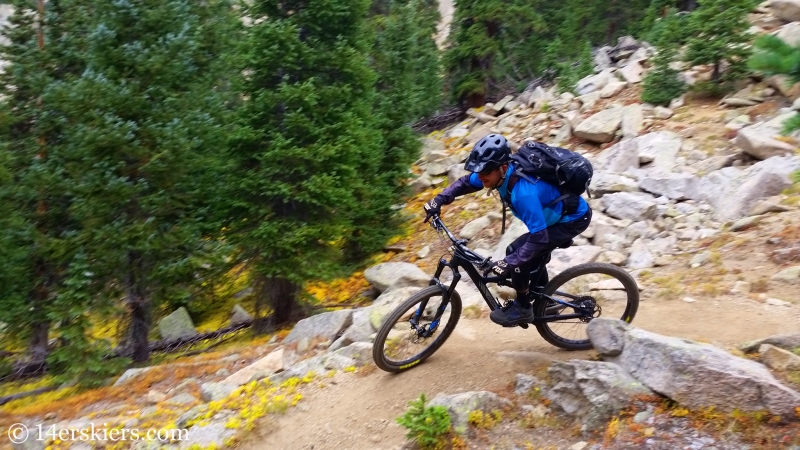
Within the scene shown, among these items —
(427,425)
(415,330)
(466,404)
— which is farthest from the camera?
(415,330)

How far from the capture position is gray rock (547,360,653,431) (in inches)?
179

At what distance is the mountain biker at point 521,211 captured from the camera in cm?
483

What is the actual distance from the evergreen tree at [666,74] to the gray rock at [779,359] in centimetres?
1073

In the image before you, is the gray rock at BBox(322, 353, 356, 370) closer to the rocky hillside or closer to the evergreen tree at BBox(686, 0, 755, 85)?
the rocky hillside

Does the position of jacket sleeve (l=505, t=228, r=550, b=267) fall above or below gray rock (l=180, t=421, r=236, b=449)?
above

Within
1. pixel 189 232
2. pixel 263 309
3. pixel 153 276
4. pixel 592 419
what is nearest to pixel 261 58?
pixel 189 232

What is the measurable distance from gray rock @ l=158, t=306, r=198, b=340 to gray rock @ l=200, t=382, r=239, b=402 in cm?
657

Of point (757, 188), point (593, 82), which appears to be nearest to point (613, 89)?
point (593, 82)

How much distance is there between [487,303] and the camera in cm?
579

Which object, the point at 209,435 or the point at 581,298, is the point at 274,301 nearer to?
the point at 209,435

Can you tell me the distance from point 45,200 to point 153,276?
11.5 ft

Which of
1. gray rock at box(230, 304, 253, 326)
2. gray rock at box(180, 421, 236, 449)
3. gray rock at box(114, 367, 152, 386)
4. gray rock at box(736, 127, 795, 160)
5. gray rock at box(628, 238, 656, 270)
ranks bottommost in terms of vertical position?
gray rock at box(230, 304, 253, 326)

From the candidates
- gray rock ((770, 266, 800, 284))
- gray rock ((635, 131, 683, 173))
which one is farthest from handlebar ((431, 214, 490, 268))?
gray rock ((635, 131, 683, 173))

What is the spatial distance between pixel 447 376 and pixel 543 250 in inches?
72.2
